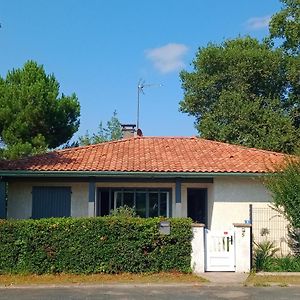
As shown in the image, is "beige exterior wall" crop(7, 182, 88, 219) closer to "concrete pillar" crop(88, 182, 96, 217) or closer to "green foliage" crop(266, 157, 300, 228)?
"concrete pillar" crop(88, 182, 96, 217)

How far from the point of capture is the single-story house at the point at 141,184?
1806 cm

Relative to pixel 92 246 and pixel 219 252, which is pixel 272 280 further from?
pixel 92 246

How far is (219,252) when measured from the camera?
568 inches

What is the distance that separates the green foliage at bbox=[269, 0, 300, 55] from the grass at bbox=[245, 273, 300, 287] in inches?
790

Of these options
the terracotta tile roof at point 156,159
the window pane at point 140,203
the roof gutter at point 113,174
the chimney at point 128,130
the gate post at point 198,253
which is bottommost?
the gate post at point 198,253

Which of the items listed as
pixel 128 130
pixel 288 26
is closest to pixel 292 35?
pixel 288 26

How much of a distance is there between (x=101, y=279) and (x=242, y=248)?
3.88 meters

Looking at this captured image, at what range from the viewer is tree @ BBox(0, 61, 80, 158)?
92.4 feet

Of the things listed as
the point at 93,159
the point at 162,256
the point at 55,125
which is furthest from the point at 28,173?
the point at 55,125

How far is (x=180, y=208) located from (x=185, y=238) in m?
4.37

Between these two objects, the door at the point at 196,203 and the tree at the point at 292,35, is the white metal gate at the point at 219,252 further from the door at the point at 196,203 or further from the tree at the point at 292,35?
the tree at the point at 292,35

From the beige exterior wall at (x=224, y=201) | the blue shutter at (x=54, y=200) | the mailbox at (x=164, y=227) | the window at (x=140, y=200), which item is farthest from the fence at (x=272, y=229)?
the blue shutter at (x=54, y=200)

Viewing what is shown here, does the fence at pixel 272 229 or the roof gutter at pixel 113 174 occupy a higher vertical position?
the roof gutter at pixel 113 174

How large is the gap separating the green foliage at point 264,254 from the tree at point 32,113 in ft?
45.8
